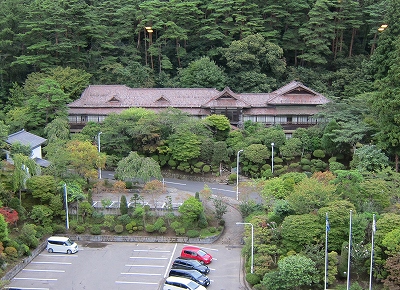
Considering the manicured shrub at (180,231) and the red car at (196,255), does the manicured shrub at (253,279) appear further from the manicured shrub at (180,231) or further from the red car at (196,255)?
the manicured shrub at (180,231)

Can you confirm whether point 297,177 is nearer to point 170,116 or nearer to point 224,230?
point 224,230

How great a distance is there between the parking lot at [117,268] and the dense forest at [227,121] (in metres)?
1.47

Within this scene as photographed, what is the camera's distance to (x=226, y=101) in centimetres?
4850

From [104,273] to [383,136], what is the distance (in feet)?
70.1

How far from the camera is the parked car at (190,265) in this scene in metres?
29.2

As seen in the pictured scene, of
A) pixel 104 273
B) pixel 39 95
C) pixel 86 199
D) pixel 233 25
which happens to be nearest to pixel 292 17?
pixel 233 25

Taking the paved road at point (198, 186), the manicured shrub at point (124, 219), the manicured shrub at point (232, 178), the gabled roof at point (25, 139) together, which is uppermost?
the gabled roof at point (25, 139)

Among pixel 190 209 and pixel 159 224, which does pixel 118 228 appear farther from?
pixel 190 209

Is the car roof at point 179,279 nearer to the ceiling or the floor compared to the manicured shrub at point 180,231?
nearer to the floor

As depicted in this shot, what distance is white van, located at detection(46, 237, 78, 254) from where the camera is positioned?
107 ft

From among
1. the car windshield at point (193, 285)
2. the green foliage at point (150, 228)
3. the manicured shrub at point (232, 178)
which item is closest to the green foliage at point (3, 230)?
the green foliage at point (150, 228)

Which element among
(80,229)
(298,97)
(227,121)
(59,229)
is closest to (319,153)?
(298,97)

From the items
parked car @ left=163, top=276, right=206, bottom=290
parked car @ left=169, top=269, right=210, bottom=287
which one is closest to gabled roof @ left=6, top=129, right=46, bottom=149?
parked car @ left=169, top=269, right=210, bottom=287

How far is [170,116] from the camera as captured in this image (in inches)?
1747
